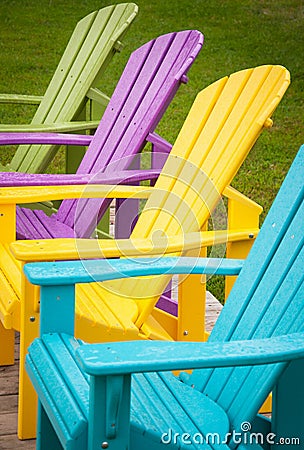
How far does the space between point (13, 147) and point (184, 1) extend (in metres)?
5.76

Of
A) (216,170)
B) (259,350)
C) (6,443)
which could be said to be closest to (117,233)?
(216,170)

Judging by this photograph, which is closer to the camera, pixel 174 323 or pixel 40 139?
pixel 174 323

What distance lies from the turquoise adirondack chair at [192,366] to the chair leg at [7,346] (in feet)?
3.26

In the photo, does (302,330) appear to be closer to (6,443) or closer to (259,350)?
(259,350)

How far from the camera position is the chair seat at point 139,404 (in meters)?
2.21

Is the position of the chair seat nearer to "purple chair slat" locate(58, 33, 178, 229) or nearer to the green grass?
"purple chair slat" locate(58, 33, 178, 229)

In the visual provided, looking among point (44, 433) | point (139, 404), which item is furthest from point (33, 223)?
point (139, 404)

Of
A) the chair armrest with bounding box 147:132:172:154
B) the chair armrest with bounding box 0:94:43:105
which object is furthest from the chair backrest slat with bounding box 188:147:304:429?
the chair armrest with bounding box 0:94:43:105

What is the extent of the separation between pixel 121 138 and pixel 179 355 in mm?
2328

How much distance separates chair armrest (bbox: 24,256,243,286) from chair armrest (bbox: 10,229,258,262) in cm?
11

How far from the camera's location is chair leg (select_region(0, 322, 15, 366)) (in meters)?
3.62

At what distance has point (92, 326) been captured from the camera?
10.1 feet

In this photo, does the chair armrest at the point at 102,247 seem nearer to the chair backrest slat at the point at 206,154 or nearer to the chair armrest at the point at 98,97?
the chair backrest slat at the point at 206,154

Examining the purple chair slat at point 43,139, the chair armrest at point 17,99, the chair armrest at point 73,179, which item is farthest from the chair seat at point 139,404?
the chair armrest at point 17,99
